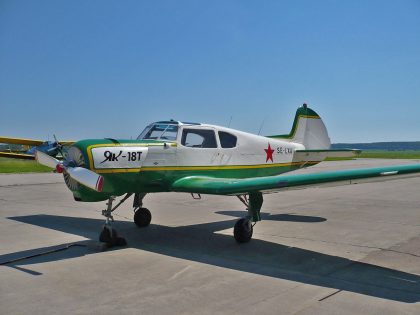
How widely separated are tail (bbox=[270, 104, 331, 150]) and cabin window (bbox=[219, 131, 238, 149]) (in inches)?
115

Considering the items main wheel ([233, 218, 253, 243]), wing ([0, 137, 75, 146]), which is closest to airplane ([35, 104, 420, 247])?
main wheel ([233, 218, 253, 243])

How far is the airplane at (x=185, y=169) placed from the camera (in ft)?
23.8

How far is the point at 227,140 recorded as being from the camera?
9.86 m

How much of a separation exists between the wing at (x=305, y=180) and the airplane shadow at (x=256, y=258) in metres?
1.17

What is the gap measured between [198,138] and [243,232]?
2352 millimetres

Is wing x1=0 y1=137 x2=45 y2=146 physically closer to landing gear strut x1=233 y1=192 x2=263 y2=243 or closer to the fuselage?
the fuselage

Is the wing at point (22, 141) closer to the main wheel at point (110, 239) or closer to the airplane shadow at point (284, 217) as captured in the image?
the main wheel at point (110, 239)

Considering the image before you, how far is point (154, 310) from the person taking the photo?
15.8 ft

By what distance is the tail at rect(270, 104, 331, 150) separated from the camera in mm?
12659

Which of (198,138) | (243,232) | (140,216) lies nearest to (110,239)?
(140,216)

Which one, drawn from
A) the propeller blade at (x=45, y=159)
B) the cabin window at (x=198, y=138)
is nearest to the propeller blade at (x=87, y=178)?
the propeller blade at (x=45, y=159)

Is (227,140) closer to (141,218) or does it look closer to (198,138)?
(198,138)

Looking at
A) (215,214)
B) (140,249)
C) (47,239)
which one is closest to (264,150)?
(215,214)

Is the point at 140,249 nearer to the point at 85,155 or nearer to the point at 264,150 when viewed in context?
the point at 85,155
